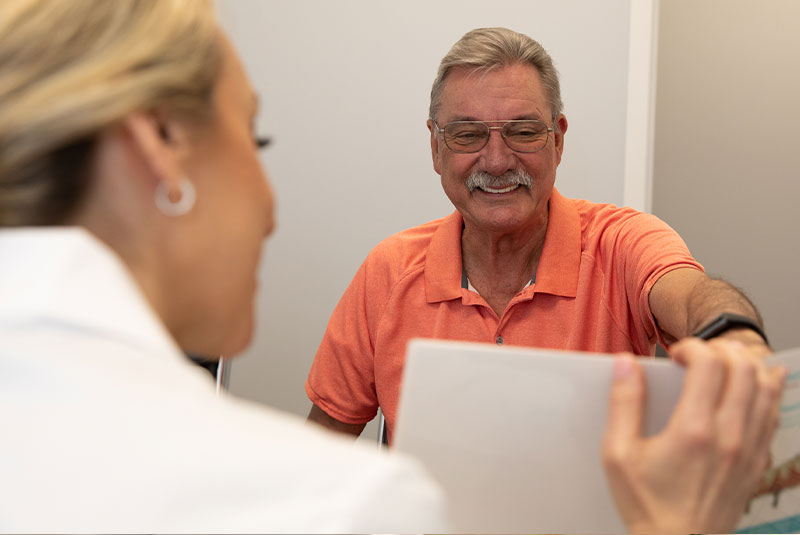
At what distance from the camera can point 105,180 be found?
57 centimetres

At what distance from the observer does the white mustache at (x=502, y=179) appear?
5.41 ft

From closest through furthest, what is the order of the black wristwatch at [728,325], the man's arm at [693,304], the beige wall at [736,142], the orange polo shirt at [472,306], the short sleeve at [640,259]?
the black wristwatch at [728,325] < the man's arm at [693,304] < the short sleeve at [640,259] < the orange polo shirt at [472,306] < the beige wall at [736,142]

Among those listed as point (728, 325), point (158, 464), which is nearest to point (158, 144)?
point (158, 464)

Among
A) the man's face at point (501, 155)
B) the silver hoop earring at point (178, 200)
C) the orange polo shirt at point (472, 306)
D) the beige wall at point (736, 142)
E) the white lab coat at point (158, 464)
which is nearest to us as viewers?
the white lab coat at point (158, 464)

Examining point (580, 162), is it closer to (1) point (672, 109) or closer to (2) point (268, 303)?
(1) point (672, 109)

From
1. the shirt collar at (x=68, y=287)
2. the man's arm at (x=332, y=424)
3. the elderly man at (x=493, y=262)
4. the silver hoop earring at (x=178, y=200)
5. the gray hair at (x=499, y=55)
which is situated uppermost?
the gray hair at (x=499, y=55)

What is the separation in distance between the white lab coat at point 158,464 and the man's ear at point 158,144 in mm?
139

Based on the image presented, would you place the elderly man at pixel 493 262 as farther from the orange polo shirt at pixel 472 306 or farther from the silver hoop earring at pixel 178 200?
the silver hoop earring at pixel 178 200

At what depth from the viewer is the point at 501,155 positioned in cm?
166

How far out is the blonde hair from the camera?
20.7 inches

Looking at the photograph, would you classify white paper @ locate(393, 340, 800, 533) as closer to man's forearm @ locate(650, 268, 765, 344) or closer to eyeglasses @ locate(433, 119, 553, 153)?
man's forearm @ locate(650, 268, 765, 344)

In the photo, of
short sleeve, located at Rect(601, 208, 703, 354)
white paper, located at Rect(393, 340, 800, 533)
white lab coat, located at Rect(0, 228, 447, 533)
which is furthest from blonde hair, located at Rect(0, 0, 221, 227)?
short sleeve, located at Rect(601, 208, 703, 354)

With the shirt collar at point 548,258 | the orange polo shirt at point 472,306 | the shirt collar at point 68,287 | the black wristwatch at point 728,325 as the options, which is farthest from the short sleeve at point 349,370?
the shirt collar at point 68,287

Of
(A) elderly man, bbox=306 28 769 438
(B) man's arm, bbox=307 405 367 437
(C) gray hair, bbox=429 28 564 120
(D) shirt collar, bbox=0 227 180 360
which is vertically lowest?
(B) man's arm, bbox=307 405 367 437
